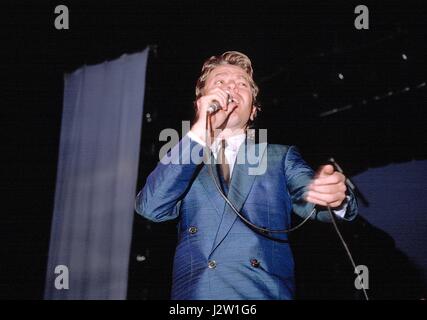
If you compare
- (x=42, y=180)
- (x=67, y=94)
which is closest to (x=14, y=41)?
(x=67, y=94)

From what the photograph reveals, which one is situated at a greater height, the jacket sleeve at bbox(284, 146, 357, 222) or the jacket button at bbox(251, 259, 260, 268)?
the jacket sleeve at bbox(284, 146, 357, 222)

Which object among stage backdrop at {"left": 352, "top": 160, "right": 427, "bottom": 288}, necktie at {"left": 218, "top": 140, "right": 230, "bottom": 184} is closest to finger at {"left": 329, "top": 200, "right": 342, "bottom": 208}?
necktie at {"left": 218, "top": 140, "right": 230, "bottom": 184}

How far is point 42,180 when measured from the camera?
2740 millimetres

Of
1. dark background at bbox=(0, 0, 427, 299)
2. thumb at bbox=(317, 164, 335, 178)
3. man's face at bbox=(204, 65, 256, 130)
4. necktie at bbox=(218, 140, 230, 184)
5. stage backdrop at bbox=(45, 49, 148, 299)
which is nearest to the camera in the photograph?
thumb at bbox=(317, 164, 335, 178)

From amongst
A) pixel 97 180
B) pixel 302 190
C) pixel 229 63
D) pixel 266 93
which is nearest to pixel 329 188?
pixel 302 190

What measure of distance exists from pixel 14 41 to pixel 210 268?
2.00m

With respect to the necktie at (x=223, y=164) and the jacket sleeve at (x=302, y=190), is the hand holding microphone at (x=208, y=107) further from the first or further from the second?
the jacket sleeve at (x=302, y=190)

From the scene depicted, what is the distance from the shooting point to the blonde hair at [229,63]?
205 centimetres

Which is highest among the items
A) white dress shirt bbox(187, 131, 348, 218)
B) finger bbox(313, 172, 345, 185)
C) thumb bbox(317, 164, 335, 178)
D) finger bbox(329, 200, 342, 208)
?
white dress shirt bbox(187, 131, 348, 218)

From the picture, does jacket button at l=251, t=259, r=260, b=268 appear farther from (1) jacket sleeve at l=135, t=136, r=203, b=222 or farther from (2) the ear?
(2) the ear

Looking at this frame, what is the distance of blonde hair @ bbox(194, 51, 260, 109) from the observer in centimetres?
205

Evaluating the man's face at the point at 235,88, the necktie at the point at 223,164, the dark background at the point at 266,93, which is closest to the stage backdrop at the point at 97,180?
the dark background at the point at 266,93

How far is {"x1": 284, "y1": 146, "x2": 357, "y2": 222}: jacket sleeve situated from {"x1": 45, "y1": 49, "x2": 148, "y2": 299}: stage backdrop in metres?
1.18
